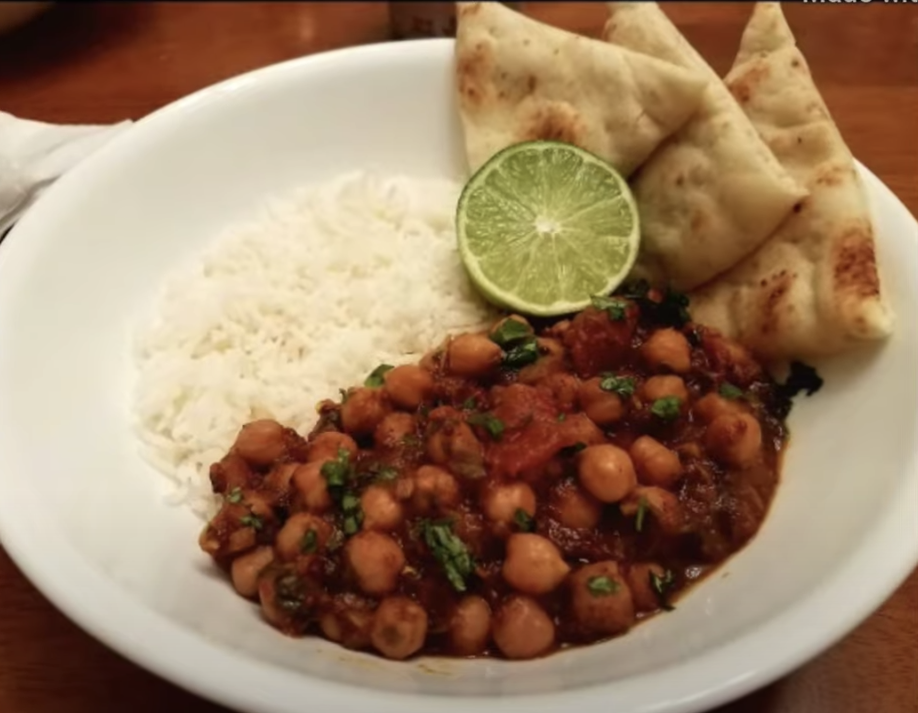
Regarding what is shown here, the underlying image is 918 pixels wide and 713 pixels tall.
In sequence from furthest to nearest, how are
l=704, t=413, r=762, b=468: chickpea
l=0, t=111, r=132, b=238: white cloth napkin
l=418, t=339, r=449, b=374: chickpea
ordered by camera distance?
1. l=0, t=111, r=132, b=238: white cloth napkin
2. l=418, t=339, r=449, b=374: chickpea
3. l=704, t=413, r=762, b=468: chickpea

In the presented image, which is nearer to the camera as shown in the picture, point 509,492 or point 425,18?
point 509,492

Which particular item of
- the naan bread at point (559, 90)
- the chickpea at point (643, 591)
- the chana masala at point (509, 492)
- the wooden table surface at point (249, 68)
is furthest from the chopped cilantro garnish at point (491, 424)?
the naan bread at point (559, 90)

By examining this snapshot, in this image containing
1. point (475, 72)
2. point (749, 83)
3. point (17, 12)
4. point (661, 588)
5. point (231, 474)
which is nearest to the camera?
point (661, 588)

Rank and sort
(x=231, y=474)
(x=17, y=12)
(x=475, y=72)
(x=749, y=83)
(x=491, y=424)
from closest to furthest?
(x=491, y=424), (x=231, y=474), (x=749, y=83), (x=475, y=72), (x=17, y=12)

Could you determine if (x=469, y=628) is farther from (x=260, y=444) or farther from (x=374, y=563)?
(x=260, y=444)

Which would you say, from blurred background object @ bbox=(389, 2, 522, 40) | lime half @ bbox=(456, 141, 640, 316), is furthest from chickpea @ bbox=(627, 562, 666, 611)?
blurred background object @ bbox=(389, 2, 522, 40)

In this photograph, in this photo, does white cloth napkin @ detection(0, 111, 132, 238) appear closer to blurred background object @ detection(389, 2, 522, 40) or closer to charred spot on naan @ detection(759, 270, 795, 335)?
blurred background object @ detection(389, 2, 522, 40)

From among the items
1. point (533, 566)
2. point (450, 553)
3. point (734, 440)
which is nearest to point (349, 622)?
point (450, 553)

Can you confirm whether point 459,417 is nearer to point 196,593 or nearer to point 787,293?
point 196,593
